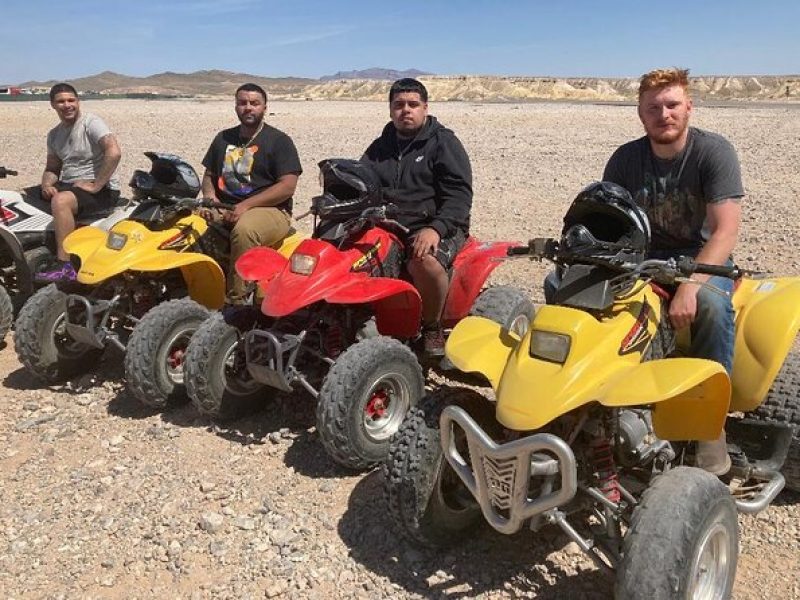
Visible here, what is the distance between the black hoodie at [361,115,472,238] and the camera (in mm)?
5508

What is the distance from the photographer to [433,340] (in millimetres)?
5629

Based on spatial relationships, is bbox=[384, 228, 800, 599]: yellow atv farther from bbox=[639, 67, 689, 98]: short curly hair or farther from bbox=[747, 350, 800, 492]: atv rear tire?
bbox=[639, 67, 689, 98]: short curly hair

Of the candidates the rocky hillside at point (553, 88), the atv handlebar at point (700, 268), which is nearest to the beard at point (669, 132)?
the atv handlebar at point (700, 268)

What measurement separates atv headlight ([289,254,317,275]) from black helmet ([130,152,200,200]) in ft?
5.32

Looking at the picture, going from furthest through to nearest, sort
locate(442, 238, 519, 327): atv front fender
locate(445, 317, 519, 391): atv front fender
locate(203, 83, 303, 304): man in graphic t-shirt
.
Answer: locate(203, 83, 303, 304): man in graphic t-shirt → locate(442, 238, 519, 327): atv front fender → locate(445, 317, 519, 391): atv front fender

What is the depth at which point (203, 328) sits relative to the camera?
204 inches

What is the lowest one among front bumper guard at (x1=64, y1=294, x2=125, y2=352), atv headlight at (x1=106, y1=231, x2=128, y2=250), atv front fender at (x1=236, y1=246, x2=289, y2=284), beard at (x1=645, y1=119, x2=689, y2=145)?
front bumper guard at (x1=64, y1=294, x2=125, y2=352)

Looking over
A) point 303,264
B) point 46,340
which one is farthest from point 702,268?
point 46,340

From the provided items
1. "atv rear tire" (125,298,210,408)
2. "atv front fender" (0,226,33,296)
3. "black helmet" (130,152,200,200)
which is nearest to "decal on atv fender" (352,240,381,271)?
"atv rear tire" (125,298,210,408)

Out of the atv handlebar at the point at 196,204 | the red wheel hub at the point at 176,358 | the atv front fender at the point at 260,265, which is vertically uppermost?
the atv handlebar at the point at 196,204

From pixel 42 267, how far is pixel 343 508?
4344mm

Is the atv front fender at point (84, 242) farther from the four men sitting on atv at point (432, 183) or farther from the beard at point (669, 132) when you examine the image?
the beard at point (669, 132)

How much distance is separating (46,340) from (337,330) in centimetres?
234

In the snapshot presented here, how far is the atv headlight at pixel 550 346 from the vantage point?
3.17m
